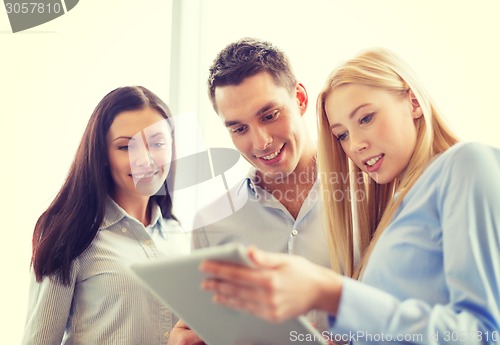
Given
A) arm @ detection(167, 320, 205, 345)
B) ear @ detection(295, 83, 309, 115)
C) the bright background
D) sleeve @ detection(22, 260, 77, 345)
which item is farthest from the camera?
the bright background

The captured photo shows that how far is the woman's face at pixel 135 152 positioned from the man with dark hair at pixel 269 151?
195 millimetres

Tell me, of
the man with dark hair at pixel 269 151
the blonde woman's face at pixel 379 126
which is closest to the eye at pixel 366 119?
the blonde woman's face at pixel 379 126

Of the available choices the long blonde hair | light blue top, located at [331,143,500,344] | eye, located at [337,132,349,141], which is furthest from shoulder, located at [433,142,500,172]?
eye, located at [337,132,349,141]

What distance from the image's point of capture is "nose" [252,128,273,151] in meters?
1.19

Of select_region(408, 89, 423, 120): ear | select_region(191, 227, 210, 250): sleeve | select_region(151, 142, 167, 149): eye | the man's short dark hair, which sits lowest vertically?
select_region(191, 227, 210, 250): sleeve

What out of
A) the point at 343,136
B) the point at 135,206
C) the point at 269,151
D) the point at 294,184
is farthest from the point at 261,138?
the point at 135,206

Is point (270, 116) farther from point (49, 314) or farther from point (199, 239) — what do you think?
point (49, 314)

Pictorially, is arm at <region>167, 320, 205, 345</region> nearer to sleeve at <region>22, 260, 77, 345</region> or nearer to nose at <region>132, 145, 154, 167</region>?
sleeve at <region>22, 260, 77, 345</region>

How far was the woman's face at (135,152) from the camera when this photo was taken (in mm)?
1327

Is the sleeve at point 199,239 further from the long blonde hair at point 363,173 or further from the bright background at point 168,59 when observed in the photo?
the long blonde hair at point 363,173

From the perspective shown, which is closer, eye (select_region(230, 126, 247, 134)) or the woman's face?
eye (select_region(230, 126, 247, 134))

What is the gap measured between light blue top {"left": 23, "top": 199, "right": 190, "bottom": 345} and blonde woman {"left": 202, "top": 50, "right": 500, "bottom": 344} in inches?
17.1

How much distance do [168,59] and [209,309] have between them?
1.13 m

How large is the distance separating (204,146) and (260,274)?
103cm
